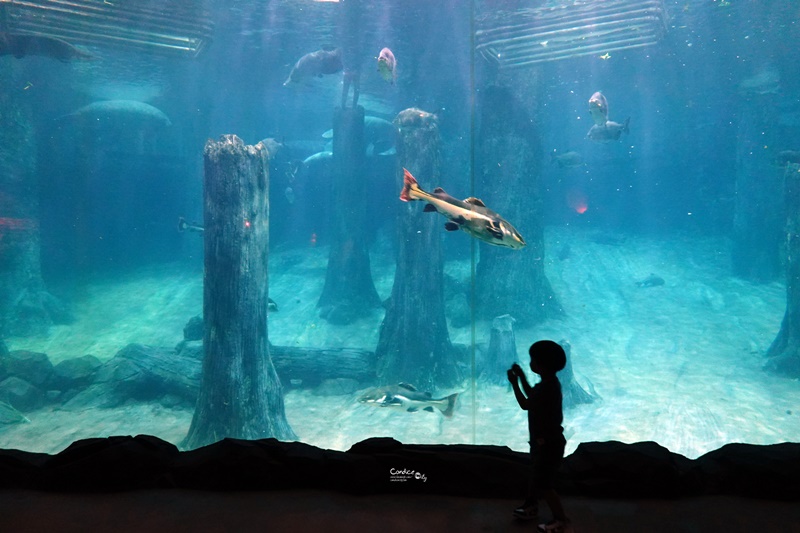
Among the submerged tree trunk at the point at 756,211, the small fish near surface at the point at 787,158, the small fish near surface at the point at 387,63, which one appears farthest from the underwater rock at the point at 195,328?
the submerged tree trunk at the point at 756,211

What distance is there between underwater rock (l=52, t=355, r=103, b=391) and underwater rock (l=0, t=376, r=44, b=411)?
1.21 feet

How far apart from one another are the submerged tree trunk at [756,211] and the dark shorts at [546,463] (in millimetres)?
19086

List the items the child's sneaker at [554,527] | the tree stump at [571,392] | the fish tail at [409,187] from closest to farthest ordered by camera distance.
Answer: the child's sneaker at [554,527] → the fish tail at [409,187] → the tree stump at [571,392]

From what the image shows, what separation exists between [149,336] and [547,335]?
11698 millimetres

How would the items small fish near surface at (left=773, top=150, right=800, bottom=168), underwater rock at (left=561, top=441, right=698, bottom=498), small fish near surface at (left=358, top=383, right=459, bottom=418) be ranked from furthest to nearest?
small fish near surface at (left=773, top=150, right=800, bottom=168)
small fish near surface at (left=358, top=383, right=459, bottom=418)
underwater rock at (left=561, top=441, right=698, bottom=498)

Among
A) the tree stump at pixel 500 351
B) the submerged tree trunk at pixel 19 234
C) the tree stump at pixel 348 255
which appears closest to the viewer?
the tree stump at pixel 500 351

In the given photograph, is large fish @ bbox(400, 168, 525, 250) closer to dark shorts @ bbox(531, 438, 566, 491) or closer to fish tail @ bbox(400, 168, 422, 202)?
fish tail @ bbox(400, 168, 422, 202)

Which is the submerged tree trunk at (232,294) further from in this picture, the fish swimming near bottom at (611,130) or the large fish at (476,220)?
the fish swimming near bottom at (611,130)

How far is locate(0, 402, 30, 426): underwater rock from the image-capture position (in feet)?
27.0

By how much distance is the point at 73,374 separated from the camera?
9867mm

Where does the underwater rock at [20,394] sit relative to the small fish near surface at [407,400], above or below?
below

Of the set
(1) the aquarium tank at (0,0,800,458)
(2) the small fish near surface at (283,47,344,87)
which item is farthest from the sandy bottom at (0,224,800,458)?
(2) the small fish near surface at (283,47,344,87)

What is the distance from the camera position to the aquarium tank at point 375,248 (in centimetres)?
722

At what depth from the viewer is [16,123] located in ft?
48.7
